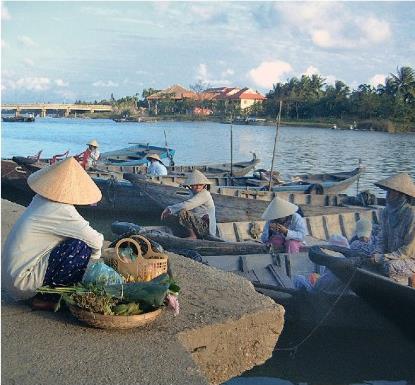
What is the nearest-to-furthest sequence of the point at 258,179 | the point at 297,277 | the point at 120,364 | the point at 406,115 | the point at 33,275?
the point at 120,364 → the point at 33,275 → the point at 297,277 → the point at 258,179 → the point at 406,115

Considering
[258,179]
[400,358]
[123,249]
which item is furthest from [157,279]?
[258,179]

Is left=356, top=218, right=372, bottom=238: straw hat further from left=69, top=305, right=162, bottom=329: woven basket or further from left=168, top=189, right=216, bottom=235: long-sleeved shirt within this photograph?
left=69, top=305, right=162, bottom=329: woven basket

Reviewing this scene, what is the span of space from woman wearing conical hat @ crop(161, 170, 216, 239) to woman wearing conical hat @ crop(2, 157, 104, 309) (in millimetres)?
3907

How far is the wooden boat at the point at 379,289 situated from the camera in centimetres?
461

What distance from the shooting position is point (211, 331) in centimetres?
343

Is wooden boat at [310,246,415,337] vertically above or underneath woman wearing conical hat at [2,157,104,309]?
underneath

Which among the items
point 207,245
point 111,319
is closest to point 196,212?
point 207,245

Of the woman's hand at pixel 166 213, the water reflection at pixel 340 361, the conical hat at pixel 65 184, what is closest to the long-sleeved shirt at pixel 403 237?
the water reflection at pixel 340 361

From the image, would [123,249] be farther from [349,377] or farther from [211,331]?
[349,377]

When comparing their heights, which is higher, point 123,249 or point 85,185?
point 85,185

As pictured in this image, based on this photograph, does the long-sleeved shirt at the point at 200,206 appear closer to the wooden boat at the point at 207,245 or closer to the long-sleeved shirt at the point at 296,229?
the wooden boat at the point at 207,245

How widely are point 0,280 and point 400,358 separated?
4001mm

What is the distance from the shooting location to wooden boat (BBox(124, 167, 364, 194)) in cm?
1184

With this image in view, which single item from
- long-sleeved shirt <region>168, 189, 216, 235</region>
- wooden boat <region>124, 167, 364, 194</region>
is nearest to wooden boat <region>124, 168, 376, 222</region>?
wooden boat <region>124, 167, 364, 194</region>
